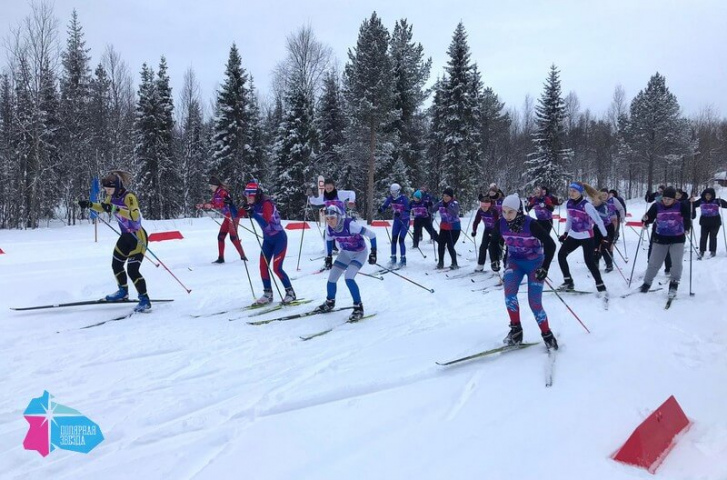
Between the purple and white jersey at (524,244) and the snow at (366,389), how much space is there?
1128mm

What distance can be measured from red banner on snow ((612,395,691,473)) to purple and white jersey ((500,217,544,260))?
204 centimetres

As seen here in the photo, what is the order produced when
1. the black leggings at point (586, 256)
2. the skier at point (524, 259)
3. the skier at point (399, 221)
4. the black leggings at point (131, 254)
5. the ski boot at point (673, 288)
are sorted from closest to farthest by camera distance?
the skier at point (524, 259), the black leggings at point (131, 254), the ski boot at point (673, 288), the black leggings at point (586, 256), the skier at point (399, 221)

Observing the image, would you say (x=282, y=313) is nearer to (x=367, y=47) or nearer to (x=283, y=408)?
(x=283, y=408)

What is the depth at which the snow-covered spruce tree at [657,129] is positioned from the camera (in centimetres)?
4072

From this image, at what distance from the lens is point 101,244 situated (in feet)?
43.2

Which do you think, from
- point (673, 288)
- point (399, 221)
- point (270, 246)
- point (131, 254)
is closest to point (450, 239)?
point (399, 221)

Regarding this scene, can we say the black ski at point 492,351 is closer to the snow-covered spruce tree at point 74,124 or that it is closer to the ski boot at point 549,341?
the ski boot at point 549,341

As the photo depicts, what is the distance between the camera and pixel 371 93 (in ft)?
77.4

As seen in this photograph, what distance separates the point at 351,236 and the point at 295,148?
23.2 meters

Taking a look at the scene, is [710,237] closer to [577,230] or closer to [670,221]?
[670,221]

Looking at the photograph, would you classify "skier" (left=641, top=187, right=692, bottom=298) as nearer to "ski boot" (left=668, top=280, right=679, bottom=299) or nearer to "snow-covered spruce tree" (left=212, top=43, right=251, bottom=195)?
"ski boot" (left=668, top=280, right=679, bottom=299)

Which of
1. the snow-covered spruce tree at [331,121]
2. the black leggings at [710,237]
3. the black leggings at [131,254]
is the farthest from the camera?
the snow-covered spruce tree at [331,121]

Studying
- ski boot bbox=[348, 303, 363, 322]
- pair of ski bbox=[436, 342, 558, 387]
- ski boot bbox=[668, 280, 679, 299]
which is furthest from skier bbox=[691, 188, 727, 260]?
ski boot bbox=[348, 303, 363, 322]

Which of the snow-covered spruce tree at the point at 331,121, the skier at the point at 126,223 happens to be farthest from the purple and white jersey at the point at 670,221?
the snow-covered spruce tree at the point at 331,121
